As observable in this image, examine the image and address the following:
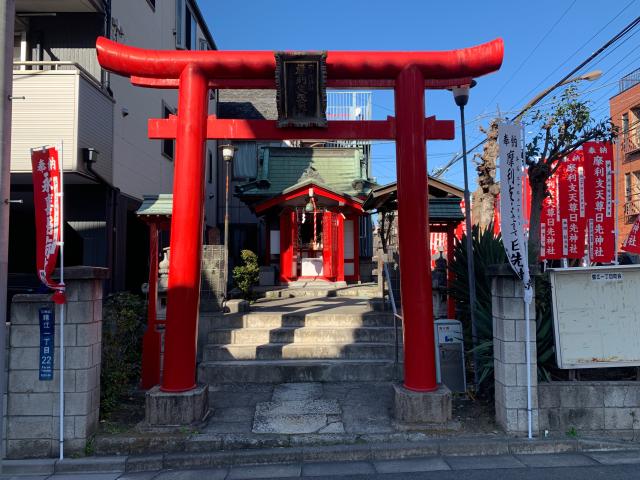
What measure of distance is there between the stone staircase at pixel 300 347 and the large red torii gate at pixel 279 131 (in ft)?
5.36

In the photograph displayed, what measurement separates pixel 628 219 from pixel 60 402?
2567cm

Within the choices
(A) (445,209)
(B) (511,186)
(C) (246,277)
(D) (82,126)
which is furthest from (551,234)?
(D) (82,126)

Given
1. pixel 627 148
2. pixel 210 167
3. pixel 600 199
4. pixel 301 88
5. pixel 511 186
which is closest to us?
pixel 511 186

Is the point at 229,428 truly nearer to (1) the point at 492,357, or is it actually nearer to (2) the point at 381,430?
(2) the point at 381,430

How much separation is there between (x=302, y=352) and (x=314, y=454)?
2.70 metres

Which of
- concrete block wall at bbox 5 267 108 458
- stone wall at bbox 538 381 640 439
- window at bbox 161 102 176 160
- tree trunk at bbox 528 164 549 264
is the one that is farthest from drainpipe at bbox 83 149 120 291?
stone wall at bbox 538 381 640 439

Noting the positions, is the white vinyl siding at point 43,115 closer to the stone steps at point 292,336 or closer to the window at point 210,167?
the stone steps at point 292,336

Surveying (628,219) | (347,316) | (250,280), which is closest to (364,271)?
(250,280)

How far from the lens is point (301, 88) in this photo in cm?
598

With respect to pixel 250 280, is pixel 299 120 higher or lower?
higher

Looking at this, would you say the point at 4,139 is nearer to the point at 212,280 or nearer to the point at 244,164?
the point at 212,280

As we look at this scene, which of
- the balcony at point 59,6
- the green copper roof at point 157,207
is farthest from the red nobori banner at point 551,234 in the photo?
the balcony at point 59,6

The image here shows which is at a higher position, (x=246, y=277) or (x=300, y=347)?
(x=246, y=277)

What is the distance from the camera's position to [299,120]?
608cm
